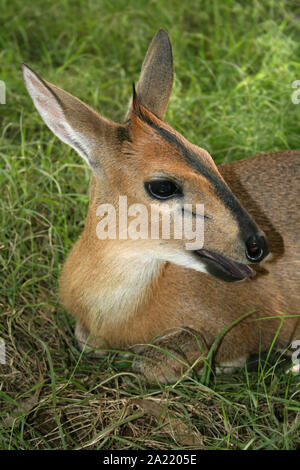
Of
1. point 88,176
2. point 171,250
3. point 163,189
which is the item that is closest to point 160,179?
point 163,189

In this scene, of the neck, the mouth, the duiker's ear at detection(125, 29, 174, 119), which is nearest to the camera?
the mouth

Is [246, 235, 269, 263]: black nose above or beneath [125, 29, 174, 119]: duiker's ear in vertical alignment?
beneath

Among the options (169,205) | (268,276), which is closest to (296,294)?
(268,276)

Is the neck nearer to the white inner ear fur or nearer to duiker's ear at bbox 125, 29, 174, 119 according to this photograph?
the white inner ear fur

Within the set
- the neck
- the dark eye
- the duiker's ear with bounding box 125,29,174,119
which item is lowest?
the neck

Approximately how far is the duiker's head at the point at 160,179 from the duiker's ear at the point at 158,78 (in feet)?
1.18

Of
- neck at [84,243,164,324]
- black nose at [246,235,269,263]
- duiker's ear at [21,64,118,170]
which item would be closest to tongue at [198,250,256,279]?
black nose at [246,235,269,263]

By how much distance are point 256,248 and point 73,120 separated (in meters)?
1.11

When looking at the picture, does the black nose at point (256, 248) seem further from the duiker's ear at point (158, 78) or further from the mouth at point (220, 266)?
the duiker's ear at point (158, 78)

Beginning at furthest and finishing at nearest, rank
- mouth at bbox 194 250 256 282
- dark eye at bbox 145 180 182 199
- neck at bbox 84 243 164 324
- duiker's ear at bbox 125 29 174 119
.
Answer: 1. duiker's ear at bbox 125 29 174 119
2. neck at bbox 84 243 164 324
3. mouth at bbox 194 250 256 282
4. dark eye at bbox 145 180 182 199

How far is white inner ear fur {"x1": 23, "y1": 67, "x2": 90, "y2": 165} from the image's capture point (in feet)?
10.5

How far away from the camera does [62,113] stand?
10.6ft

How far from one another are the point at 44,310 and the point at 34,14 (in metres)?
4.00

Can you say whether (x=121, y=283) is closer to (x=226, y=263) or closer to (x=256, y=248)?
(x=226, y=263)
